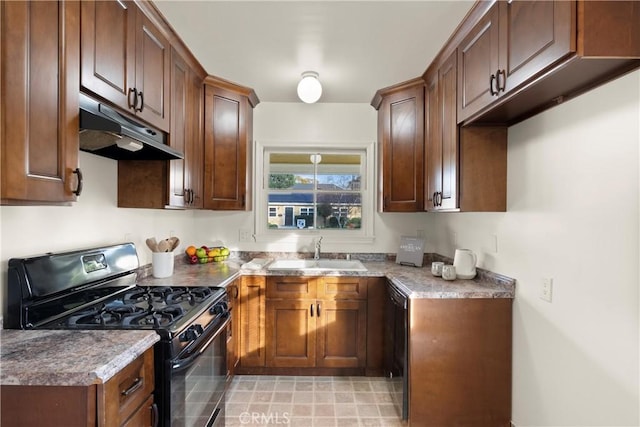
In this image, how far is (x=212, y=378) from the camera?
162cm

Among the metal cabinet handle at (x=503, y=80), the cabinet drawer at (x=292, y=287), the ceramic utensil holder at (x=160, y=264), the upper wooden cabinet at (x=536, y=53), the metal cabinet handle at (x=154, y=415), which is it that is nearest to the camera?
the upper wooden cabinet at (x=536, y=53)

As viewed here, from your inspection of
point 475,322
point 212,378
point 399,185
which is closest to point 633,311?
point 475,322

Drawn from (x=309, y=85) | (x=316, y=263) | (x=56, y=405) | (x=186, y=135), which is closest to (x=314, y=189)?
(x=316, y=263)

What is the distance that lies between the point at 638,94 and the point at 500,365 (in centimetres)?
151

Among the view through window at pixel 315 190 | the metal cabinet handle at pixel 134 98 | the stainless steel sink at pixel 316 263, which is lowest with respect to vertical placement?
the stainless steel sink at pixel 316 263

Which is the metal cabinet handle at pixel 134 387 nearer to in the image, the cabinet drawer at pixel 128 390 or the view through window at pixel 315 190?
the cabinet drawer at pixel 128 390

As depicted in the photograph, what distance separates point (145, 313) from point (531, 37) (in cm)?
195

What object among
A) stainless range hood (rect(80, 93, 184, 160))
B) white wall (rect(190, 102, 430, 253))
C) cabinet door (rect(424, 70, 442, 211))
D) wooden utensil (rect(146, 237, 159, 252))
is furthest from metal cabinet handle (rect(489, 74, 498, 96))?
wooden utensil (rect(146, 237, 159, 252))

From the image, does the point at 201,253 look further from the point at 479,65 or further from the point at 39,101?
the point at 479,65

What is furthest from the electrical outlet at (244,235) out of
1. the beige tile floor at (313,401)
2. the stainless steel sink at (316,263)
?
the beige tile floor at (313,401)

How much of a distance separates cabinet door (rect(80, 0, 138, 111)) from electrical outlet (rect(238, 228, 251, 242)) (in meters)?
1.73

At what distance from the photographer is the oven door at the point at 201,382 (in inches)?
48.8

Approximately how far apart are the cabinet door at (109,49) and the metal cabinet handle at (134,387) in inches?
43.9

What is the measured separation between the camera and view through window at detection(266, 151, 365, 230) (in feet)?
10.4
